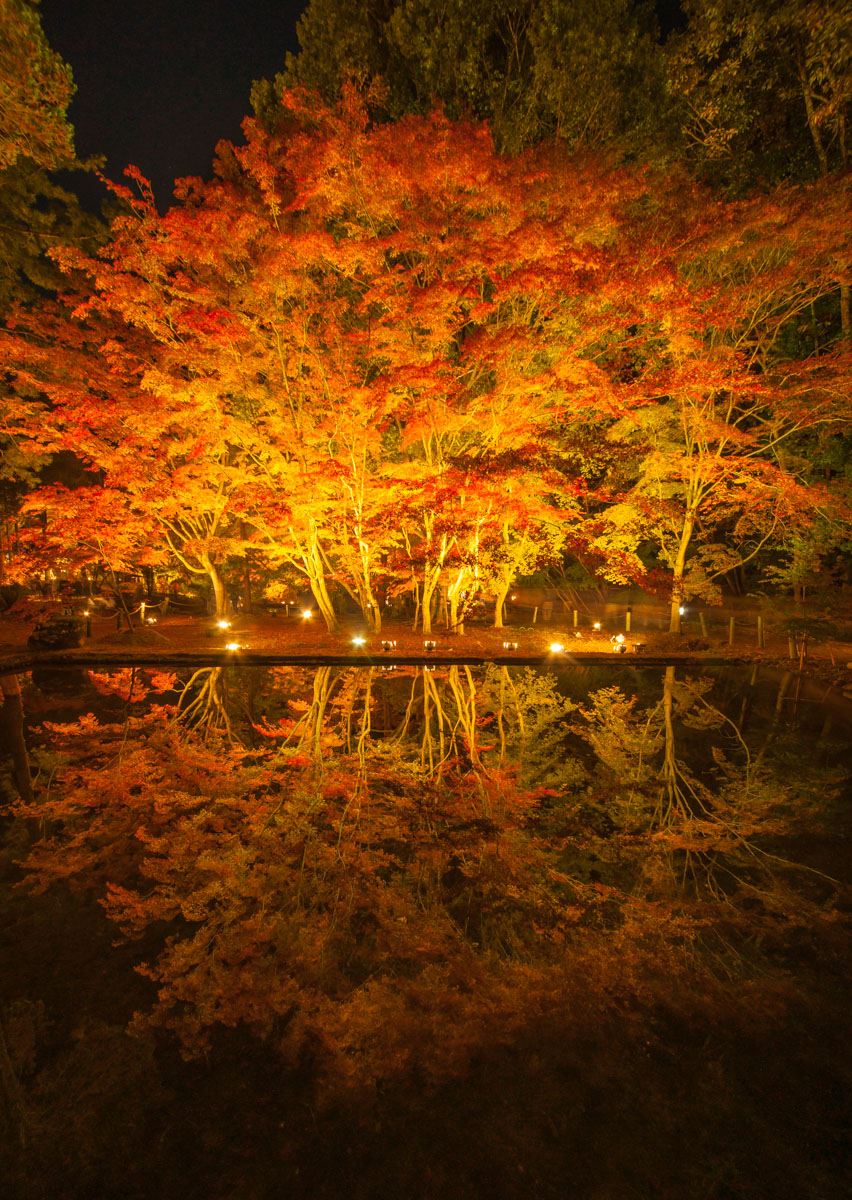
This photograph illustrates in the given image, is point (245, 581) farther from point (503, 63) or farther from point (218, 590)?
point (503, 63)

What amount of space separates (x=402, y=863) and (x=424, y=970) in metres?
1.07

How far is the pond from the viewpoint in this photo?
2172mm

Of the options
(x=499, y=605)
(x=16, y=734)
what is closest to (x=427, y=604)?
(x=499, y=605)

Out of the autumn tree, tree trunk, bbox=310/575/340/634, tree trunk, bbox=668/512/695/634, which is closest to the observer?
the autumn tree

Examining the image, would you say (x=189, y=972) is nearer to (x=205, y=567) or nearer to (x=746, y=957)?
(x=746, y=957)

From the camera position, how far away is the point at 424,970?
3104mm

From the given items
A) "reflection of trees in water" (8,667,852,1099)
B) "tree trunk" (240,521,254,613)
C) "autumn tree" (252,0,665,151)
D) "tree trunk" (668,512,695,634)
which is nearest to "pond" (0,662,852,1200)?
"reflection of trees in water" (8,667,852,1099)

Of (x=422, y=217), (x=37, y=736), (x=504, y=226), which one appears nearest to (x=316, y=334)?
(x=422, y=217)

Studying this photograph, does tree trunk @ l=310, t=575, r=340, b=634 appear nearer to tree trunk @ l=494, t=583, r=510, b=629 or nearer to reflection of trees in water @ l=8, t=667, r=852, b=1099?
tree trunk @ l=494, t=583, r=510, b=629

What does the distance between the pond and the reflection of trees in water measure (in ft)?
0.08

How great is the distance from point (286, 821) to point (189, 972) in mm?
1637

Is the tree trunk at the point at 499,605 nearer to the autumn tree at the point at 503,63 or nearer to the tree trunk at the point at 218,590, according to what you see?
the tree trunk at the point at 218,590

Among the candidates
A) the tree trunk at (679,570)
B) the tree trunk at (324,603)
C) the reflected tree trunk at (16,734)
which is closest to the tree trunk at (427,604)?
the tree trunk at (324,603)

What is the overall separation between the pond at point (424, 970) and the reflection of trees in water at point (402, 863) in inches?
0.9
